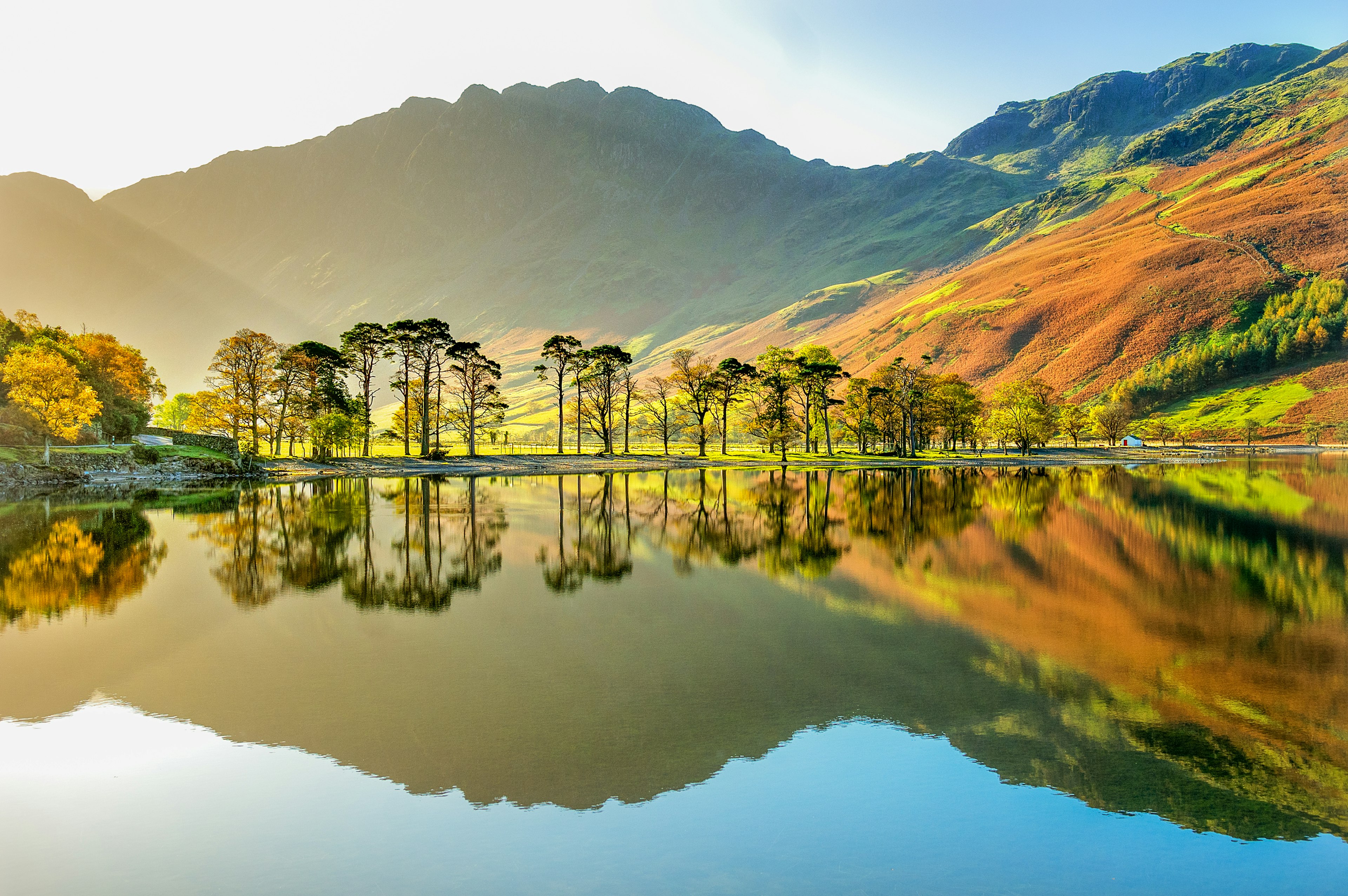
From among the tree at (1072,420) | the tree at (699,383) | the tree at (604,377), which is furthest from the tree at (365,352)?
the tree at (1072,420)

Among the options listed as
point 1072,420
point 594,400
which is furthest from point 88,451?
point 1072,420

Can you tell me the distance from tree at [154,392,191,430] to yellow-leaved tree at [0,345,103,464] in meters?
69.7

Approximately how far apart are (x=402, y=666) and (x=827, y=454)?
9507 cm

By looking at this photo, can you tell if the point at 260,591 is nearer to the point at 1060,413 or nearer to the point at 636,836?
the point at 636,836

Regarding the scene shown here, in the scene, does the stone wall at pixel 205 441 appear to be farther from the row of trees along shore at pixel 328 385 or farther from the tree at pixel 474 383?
the tree at pixel 474 383

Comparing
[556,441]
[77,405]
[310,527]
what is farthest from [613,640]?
[556,441]

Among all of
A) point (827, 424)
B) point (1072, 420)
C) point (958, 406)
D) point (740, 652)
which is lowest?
point (740, 652)

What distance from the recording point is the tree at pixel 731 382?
10269 centimetres

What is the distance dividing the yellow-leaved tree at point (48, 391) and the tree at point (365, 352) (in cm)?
2658

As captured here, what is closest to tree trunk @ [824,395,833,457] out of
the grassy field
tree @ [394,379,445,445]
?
tree @ [394,379,445,445]

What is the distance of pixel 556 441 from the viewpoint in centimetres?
15875

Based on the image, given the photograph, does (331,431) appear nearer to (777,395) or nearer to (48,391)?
(48,391)

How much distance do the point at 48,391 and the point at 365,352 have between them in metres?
31.5

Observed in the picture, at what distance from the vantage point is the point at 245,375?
258ft
